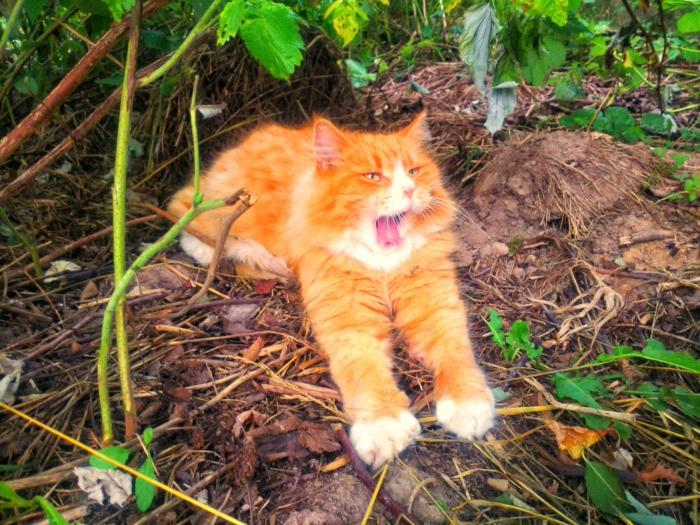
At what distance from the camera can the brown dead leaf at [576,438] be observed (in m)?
1.47

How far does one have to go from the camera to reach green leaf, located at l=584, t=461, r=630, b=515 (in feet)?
4.36

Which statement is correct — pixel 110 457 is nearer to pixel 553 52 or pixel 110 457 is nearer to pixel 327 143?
pixel 327 143

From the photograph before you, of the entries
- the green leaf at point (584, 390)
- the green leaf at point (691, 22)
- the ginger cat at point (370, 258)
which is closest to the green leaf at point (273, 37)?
the ginger cat at point (370, 258)

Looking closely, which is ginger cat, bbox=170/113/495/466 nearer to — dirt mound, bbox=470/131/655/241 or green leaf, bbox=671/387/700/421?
dirt mound, bbox=470/131/655/241

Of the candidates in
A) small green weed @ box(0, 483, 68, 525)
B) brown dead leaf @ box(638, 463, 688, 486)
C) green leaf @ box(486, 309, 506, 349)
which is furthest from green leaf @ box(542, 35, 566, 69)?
small green weed @ box(0, 483, 68, 525)

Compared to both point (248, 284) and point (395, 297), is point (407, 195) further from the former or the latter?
point (248, 284)

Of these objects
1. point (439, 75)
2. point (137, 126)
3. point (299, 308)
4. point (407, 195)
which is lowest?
point (439, 75)

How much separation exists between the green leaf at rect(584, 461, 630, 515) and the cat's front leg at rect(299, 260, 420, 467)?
0.52m

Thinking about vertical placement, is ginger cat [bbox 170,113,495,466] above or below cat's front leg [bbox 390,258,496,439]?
above

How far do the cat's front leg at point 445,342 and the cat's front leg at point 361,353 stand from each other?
0.10 m

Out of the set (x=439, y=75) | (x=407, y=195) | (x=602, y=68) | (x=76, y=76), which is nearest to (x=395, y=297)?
(x=407, y=195)

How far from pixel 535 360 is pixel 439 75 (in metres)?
3.30

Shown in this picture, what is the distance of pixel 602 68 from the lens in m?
3.10

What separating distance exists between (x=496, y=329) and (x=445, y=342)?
213 millimetres
